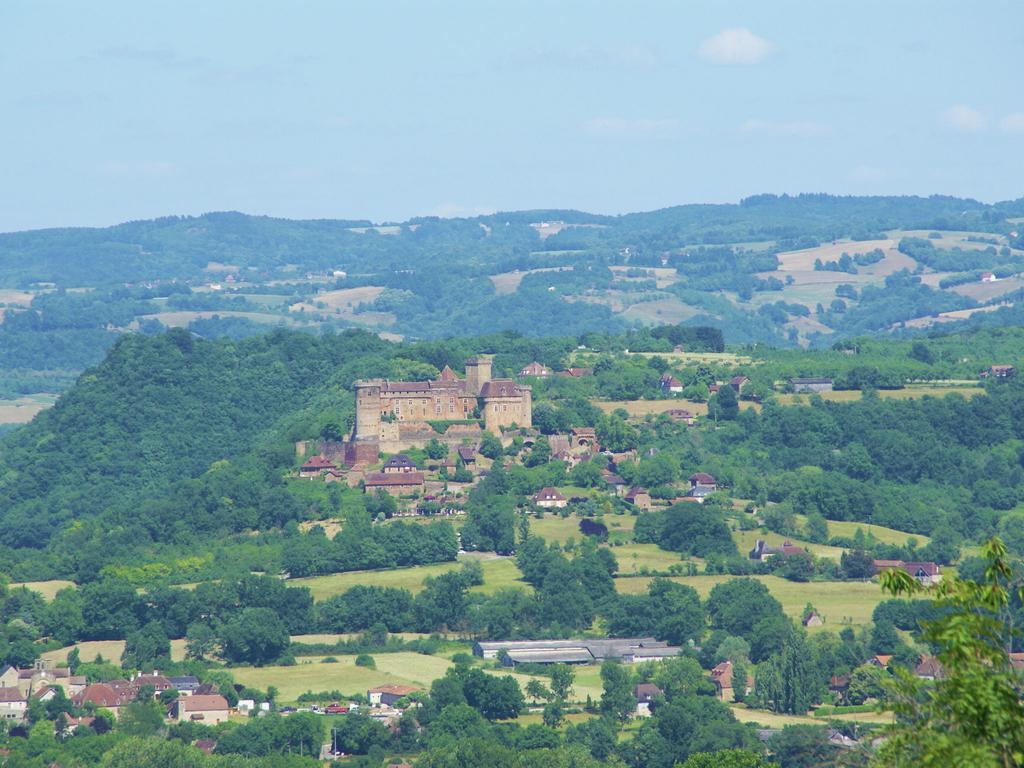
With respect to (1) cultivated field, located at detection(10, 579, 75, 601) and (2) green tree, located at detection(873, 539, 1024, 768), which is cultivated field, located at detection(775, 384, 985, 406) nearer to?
(1) cultivated field, located at detection(10, 579, 75, 601)

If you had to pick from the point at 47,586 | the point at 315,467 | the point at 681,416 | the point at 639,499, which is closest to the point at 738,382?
the point at 681,416

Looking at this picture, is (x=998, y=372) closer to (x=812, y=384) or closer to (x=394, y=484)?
(x=812, y=384)

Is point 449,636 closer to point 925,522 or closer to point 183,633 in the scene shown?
point 183,633

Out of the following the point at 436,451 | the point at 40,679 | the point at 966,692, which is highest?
the point at 966,692

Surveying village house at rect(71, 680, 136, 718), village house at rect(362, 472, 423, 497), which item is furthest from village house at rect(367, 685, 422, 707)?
village house at rect(362, 472, 423, 497)

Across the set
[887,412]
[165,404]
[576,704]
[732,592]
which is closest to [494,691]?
[576,704]

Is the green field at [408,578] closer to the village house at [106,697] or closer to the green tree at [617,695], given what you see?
the village house at [106,697]
